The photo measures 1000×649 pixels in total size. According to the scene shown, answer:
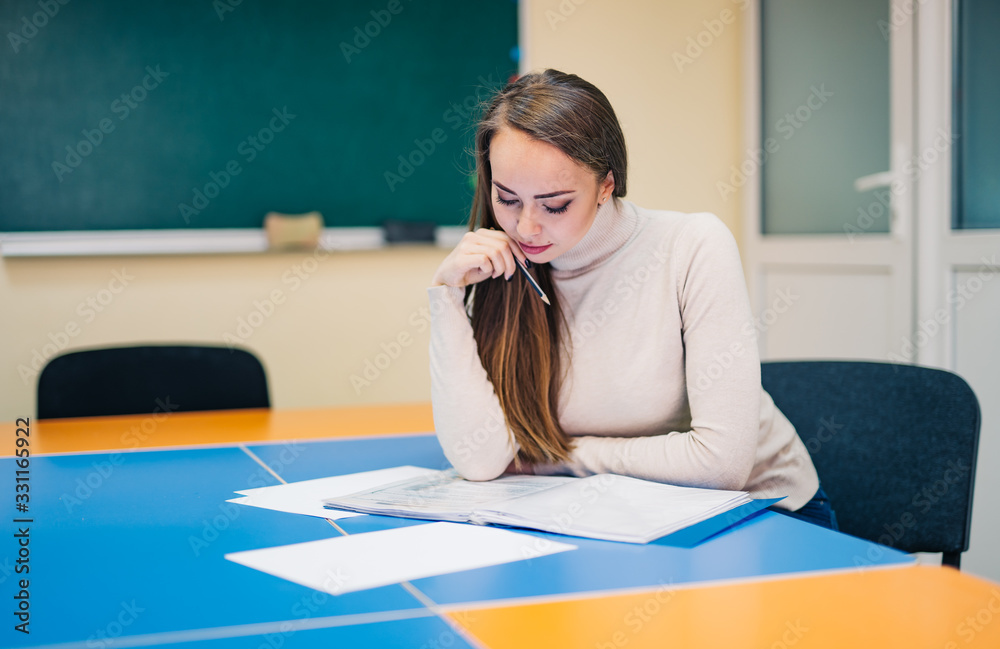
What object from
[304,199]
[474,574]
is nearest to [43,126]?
[304,199]

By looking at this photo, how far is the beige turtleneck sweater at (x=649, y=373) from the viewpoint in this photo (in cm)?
129

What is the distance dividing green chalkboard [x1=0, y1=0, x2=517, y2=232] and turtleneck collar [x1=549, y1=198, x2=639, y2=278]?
4.58 feet

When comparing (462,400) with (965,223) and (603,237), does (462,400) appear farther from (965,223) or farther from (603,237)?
(965,223)

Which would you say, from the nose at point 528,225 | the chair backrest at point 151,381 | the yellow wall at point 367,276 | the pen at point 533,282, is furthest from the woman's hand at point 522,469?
the yellow wall at point 367,276

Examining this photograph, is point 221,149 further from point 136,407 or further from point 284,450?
point 284,450

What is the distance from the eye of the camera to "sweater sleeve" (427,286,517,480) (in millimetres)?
1347

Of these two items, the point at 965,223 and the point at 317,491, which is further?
the point at 965,223

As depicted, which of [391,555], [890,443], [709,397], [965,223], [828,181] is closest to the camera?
[391,555]

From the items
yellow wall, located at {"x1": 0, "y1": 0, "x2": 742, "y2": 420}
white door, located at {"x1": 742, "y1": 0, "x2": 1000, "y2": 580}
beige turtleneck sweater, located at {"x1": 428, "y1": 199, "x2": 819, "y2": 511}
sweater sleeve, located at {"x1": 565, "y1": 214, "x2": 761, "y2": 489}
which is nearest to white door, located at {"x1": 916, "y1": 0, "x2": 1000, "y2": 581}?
white door, located at {"x1": 742, "y1": 0, "x2": 1000, "y2": 580}

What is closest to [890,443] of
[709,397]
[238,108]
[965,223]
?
[709,397]

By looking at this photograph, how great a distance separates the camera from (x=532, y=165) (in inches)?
51.8

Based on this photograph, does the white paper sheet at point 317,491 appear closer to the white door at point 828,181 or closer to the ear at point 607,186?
the ear at point 607,186

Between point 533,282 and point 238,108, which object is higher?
point 238,108

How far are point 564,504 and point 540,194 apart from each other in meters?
0.48
